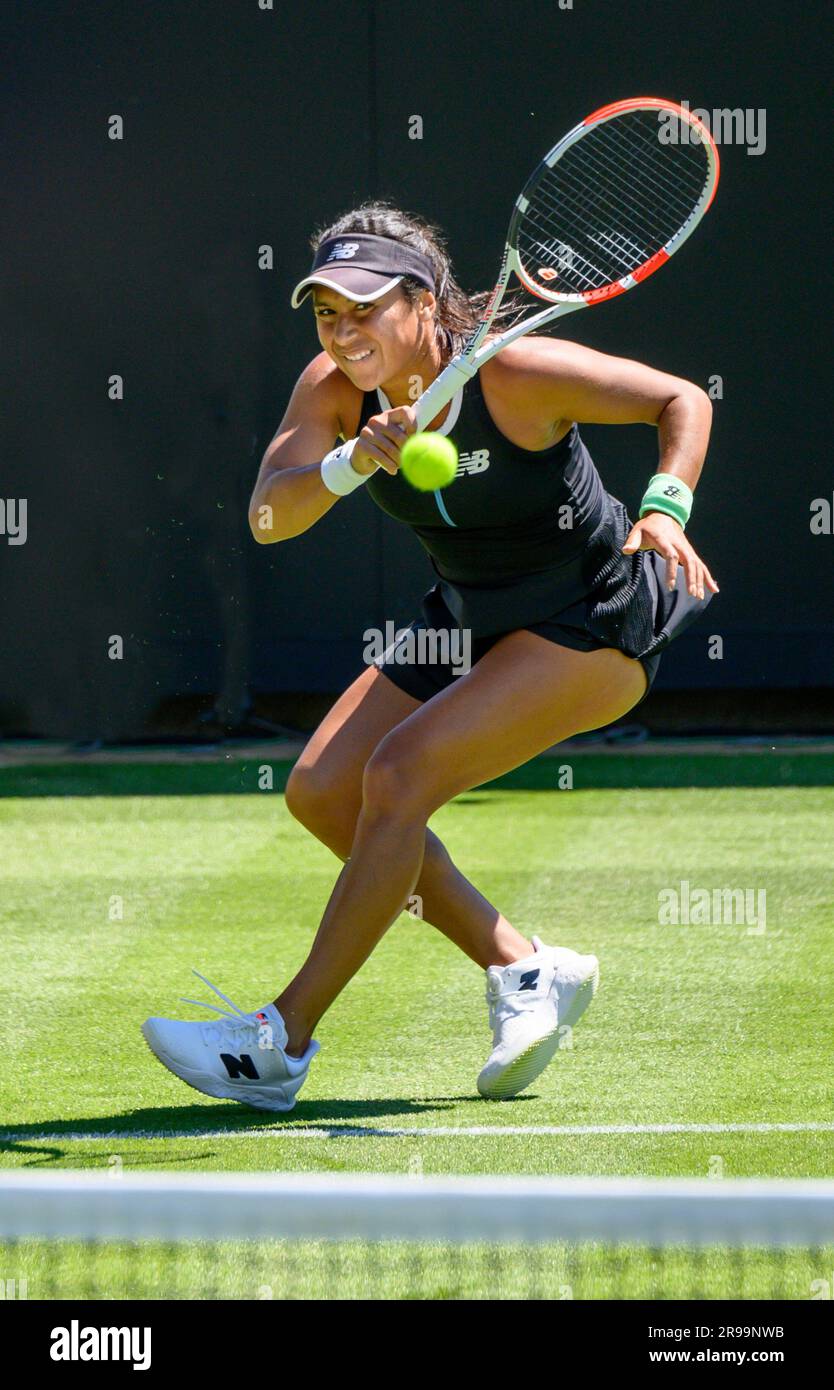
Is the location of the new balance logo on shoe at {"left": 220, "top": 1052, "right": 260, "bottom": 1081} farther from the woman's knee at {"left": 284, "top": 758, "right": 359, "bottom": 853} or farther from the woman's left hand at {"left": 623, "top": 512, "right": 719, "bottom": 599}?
the woman's left hand at {"left": 623, "top": 512, "right": 719, "bottom": 599}

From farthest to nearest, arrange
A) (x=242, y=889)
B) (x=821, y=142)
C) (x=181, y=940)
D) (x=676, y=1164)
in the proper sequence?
(x=821, y=142) < (x=242, y=889) < (x=181, y=940) < (x=676, y=1164)

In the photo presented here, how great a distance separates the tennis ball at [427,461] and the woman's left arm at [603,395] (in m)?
0.26

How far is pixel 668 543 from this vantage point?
3.09 m

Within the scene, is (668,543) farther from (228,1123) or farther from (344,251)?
(228,1123)

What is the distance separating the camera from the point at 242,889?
6.01m

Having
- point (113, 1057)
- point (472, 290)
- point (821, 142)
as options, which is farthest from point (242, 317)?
point (113, 1057)

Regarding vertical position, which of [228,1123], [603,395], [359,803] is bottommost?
[228,1123]

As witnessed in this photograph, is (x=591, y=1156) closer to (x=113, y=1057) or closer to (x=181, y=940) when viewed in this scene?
(x=113, y=1057)

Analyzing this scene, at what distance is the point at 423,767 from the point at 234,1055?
60cm

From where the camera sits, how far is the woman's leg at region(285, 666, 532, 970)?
3.65 meters

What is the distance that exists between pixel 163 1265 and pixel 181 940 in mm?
2629

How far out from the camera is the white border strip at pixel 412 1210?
1613 mm

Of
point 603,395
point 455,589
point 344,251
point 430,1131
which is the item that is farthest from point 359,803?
point 344,251
